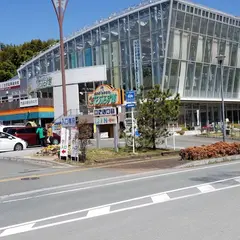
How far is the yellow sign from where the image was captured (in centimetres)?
2044

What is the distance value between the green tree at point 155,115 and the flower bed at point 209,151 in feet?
10.8

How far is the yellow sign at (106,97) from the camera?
20.4 m

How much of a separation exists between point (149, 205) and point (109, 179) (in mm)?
4894

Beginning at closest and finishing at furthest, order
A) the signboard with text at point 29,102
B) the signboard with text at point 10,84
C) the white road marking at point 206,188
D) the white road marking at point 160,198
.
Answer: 1. the white road marking at point 160,198
2. the white road marking at point 206,188
3. the signboard with text at point 29,102
4. the signboard with text at point 10,84

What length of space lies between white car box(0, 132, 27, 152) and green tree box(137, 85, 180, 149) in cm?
911

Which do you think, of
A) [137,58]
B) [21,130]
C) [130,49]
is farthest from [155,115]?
[130,49]

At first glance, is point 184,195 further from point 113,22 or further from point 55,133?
point 113,22

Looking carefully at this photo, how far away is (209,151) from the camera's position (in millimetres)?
18547

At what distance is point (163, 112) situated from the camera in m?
21.6

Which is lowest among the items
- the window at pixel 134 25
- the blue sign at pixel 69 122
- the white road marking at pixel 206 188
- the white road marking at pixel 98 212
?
the white road marking at pixel 206 188

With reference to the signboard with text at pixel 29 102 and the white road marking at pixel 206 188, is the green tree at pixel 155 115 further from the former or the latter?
the signboard with text at pixel 29 102

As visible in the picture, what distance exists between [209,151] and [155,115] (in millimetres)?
4057

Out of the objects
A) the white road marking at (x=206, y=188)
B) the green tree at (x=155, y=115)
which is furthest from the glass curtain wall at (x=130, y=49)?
the white road marking at (x=206, y=188)

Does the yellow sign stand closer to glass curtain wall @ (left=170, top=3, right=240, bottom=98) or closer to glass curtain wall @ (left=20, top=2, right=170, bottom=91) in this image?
glass curtain wall @ (left=20, top=2, right=170, bottom=91)
